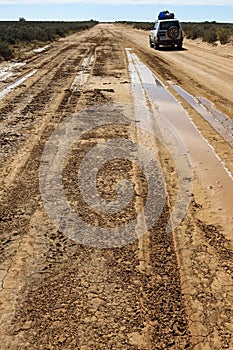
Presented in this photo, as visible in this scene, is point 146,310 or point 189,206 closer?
point 146,310

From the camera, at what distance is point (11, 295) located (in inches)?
134

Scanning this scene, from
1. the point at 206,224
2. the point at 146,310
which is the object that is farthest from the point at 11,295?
the point at 206,224

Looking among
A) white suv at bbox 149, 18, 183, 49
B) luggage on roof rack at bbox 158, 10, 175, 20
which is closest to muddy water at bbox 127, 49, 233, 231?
white suv at bbox 149, 18, 183, 49

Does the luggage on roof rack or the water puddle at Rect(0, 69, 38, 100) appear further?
the luggage on roof rack

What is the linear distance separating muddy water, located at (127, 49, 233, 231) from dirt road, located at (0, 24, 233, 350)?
3 cm

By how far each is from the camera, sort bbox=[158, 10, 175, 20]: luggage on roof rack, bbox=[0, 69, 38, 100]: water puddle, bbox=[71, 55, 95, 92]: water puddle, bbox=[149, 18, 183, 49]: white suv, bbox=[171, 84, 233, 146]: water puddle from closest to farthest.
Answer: bbox=[171, 84, 233, 146]: water puddle
bbox=[0, 69, 38, 100]: water puddle
bbox=[71, 55, 95, 92]: water puddle
bbox=[149, 18, 183, 49]: white suv
bbox=[158, 10, 175, 20]: luggage on roof rack

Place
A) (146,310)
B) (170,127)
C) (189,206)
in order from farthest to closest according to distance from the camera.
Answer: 1. (170,127)
2. (189,206)
3. (146,310)

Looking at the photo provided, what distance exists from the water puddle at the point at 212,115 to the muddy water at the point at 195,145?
39 cm

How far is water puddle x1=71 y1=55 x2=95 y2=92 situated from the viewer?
1201 centimetres

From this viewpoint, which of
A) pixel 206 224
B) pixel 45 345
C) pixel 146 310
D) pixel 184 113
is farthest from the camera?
pixel 184 113

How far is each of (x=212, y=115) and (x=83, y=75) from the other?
21.2ft

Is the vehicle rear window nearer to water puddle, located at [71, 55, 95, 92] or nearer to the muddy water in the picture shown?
water puddle, located at [71, 55, 95, 92]

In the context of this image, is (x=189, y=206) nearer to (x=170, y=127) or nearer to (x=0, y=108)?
(x=170, y=127)

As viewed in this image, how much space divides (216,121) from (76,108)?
313 cm
